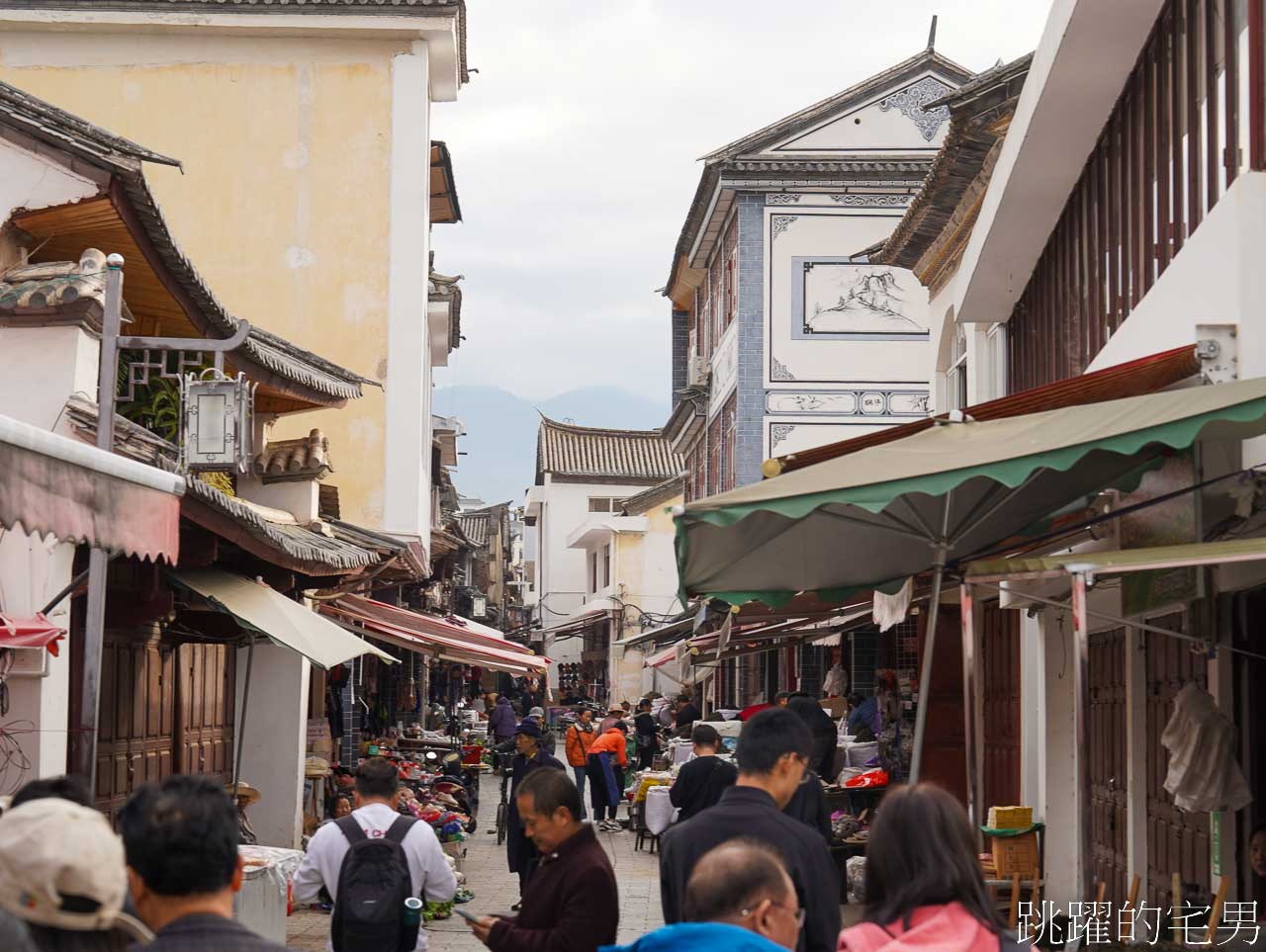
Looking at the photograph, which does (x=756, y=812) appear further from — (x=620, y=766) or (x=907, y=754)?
(x=620, y=766)

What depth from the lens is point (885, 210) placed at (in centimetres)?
3152

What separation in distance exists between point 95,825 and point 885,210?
29.0 metres

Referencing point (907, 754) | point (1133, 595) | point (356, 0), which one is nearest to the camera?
point (1133, 595)

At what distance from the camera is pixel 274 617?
12.4m

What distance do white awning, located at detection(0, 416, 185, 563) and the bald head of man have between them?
3.53m

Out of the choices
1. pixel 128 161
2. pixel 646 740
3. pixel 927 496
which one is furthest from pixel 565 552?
pixel 927 496

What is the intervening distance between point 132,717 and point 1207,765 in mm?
7783

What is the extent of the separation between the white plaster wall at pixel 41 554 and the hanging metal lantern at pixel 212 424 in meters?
1.16

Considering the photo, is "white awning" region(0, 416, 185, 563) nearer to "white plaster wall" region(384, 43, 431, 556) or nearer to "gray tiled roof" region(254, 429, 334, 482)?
"gray tiled roof" region(254, 429, 334, 482)

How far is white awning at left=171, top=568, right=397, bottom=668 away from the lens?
12.0 m

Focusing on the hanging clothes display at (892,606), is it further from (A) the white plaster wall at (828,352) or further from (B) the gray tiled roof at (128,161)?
(A) the white plaster wall at (828,352)

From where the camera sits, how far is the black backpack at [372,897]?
271 inches

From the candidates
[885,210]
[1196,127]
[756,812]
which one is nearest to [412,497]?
[885,210]

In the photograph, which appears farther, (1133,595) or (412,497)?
(412,497)
